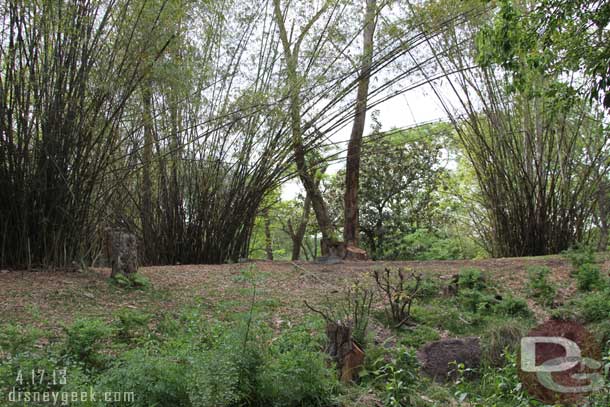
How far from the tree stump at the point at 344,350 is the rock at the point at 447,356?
41cm

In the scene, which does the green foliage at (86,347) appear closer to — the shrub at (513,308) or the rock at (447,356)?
the rock at (447,356)

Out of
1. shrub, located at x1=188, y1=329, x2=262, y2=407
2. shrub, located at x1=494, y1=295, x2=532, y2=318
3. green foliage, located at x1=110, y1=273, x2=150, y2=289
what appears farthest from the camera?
green foliage, located at x1=110, y1=273, x2=150, y2=289

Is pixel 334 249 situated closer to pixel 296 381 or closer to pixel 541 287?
pixel 541 287

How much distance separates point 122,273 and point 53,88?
135 cm

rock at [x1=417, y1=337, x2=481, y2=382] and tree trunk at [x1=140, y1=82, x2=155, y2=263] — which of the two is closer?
rock at [x1=417, y1=337, x2=481, y2=382]

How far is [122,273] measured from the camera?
4.00 m

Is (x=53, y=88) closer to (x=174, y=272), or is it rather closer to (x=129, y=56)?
(x=129, y=56)

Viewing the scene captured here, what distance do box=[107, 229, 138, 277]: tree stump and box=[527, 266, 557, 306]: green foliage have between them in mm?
2839

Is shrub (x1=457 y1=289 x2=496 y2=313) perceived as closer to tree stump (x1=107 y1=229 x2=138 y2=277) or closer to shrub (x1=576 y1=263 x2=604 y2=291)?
shrub (x1=576 y1=263 x2=604 y2=291)

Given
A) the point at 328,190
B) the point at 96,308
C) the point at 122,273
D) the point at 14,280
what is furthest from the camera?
the point at 328,190

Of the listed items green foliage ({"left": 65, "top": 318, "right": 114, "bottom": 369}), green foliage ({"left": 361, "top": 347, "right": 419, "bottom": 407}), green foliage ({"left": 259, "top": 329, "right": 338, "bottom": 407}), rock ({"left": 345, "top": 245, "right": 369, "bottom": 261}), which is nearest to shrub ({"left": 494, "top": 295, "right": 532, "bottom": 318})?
green foliage ({"left": 361, "top": 347, "right": 419, "bottom": 407})

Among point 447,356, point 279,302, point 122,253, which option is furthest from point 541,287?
point 122,253

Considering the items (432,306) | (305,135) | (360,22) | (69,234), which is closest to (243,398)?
(432,306)
